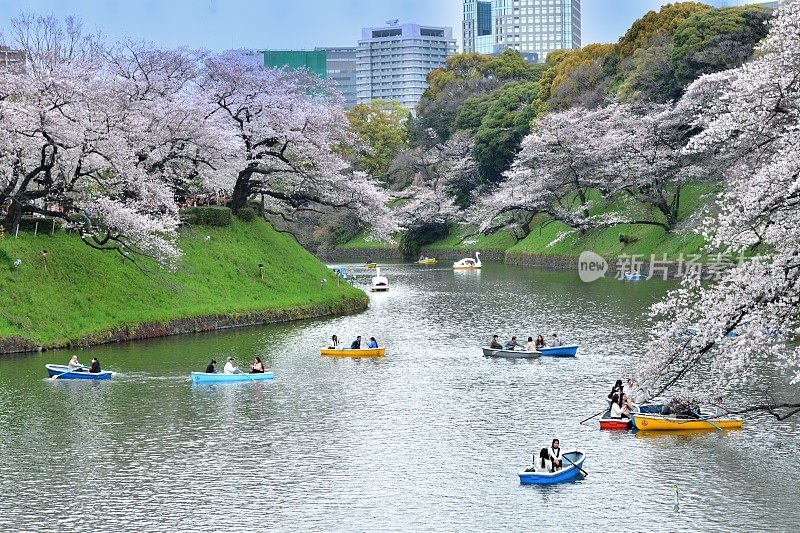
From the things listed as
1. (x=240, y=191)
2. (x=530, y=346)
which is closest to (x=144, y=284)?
(x=240, y=191)

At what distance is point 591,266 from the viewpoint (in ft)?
313

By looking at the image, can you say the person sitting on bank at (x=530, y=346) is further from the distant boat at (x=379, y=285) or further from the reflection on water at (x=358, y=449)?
the distant boat at (x=379, y=285)

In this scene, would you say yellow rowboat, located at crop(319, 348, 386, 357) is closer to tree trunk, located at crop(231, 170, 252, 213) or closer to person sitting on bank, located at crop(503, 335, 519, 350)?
person sitting on bank, located at crop(503, 335, 519, 350)

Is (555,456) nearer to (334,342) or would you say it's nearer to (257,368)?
(257,368)

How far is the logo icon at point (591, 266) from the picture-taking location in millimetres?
91062

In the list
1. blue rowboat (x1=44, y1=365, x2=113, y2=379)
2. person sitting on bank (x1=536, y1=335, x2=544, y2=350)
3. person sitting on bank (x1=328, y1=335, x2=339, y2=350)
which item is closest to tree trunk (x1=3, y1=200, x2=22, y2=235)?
blue rowboat (x1=44, y1=365, x2=113, y2=379)

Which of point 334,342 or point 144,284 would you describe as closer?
point 334,342

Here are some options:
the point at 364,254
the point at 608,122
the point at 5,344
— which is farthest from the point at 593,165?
the point at 5,344

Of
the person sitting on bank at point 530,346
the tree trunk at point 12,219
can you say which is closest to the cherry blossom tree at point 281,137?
the tree trunk at point 12,219

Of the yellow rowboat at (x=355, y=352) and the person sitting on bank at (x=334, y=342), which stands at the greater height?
the person sitting on bank at (x=334, y=342)

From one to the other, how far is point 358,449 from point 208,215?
40.1 meters

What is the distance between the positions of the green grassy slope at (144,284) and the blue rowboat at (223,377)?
10.4 metres

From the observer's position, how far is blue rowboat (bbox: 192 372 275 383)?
43.3 meters

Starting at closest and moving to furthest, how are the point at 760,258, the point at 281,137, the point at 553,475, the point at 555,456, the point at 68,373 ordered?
the point at 760,258
the point at 553,475
the point at 555,456
the point at 68,373
the point at 281,137
